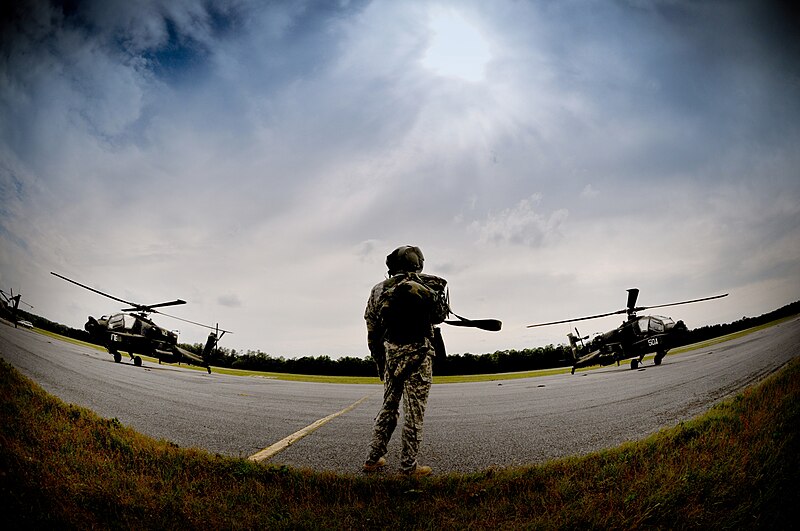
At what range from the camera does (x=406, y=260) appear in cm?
366

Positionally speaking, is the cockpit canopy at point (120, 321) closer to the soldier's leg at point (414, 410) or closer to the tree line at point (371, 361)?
the tree line at point (371, 361)

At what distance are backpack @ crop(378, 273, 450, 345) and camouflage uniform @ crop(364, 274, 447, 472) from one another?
Answer: 0.17 ft

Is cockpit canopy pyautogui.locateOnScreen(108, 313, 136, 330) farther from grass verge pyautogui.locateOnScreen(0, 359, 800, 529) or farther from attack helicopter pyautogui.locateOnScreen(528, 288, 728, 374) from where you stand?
attack helicopter pyautogui.locateOnScreen(528, 288, 728, 374)

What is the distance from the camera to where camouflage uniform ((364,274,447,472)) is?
10.9 feet

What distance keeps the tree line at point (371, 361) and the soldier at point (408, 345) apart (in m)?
0.47

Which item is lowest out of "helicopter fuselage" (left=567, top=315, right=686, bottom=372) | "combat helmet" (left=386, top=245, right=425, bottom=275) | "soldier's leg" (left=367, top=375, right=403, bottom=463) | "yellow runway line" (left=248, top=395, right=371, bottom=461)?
"yellow runway line" (left=248, top=395, right=371, bottom=461)

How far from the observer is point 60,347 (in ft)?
10.3

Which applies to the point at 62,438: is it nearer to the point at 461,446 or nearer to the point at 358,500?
the point at 358,500

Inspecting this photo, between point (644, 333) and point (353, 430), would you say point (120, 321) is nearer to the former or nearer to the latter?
point (353, 430)

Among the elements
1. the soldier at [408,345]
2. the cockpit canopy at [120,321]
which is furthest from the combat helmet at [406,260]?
the cockpit canopy at [120,321]

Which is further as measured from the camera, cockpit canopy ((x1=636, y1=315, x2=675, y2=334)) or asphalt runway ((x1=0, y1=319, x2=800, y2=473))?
cockpit canopy ((x1=636, y1=315, x2=675, y2=334))

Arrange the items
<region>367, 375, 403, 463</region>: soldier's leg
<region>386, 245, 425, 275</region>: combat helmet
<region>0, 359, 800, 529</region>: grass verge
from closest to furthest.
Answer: <region>0, 359, 800, 529</region>: grass verge, <region>367, 375, 403, 463</region>: soldier's leg, <region>386, 245, 425, 275</region>: combat helmet

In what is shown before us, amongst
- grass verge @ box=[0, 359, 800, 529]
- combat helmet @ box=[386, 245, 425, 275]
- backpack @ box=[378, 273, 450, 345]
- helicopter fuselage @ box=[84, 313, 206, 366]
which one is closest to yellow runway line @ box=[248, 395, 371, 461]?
grass verge @ box=[0, 359, 800, 529]

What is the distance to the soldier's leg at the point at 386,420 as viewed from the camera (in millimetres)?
3457
